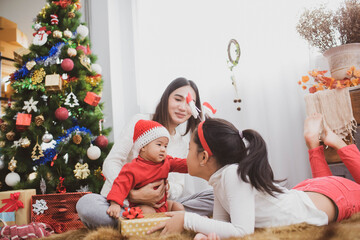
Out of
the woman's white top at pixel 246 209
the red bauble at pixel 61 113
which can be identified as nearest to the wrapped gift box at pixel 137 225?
the woman's white top at pixel 246 209

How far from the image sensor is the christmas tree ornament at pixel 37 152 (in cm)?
211

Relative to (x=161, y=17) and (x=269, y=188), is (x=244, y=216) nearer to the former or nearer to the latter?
(x=269, y=188)

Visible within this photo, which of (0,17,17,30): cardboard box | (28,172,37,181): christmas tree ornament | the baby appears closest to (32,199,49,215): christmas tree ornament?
(28,172,37,181): christmas tree ornament

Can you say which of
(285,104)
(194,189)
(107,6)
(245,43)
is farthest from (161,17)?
(194,189)

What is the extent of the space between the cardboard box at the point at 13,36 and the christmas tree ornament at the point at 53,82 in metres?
1.44

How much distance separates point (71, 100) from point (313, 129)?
162cm

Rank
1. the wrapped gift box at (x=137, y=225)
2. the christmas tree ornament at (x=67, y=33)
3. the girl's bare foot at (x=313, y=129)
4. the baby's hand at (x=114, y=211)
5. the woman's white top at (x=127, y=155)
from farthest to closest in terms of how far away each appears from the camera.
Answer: the christmas tree ornament at (x=67, y=33), the girl's bare foot at (x=313, y=129), the woman's white top at (x=127, y=155), the baby's hand at (x=114, y=211), the wrapped gift box at (x=137, y=225)

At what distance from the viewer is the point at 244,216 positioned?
1014 mm

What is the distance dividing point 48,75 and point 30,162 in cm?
62

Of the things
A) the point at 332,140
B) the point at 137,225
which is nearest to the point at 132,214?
the point at 137,225

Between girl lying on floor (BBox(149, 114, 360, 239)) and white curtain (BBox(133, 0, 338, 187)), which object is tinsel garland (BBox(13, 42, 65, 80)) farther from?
girl lying on floor (BBox(149, 114, 360, 239))

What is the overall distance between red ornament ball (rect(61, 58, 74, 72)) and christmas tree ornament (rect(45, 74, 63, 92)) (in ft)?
0.30

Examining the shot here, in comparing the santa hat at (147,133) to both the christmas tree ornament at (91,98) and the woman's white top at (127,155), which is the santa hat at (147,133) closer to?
the woman's white top at (127,155)

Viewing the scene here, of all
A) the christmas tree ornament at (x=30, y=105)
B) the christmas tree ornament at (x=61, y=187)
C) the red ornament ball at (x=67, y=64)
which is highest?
the red ornament ball at (x=67, y=64)
